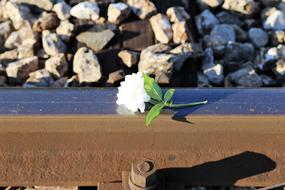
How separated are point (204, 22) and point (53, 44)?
1.16 m

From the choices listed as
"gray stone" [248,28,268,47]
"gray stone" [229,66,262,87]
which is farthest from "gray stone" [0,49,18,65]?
"gray stone" [248,28,268,47]

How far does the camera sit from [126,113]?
8.49ft

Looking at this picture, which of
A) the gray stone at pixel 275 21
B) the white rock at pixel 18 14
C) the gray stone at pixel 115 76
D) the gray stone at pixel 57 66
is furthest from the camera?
the gray stone at pixel 275 21

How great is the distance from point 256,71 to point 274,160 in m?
1.57

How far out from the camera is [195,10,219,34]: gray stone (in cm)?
436

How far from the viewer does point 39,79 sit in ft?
12.8

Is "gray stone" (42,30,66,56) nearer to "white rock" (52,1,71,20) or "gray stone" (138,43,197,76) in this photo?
"white rock" (52,1,71,20)

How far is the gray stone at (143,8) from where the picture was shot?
4.24 metres

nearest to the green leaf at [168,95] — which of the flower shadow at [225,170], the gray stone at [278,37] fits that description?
the flower shadow at [225,170]

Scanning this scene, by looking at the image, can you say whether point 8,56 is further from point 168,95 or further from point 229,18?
point 168,95

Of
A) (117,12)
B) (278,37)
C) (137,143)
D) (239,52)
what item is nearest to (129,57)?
(117,12)

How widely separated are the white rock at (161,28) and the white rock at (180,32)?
0.04 metres

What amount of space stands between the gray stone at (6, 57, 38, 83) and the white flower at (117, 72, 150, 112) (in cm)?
162

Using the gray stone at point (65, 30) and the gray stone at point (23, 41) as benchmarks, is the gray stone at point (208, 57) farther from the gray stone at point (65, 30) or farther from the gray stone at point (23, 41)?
the gray stone at point (23, 41)
